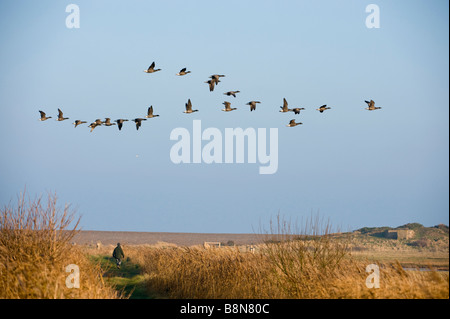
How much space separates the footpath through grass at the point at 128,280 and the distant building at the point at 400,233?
62.8 m

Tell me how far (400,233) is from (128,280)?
76.2 m

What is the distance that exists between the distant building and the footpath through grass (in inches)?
2471

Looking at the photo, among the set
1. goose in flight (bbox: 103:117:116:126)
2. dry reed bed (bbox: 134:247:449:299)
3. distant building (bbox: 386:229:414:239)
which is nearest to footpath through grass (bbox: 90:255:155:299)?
dry reed bed (bbox: 134:247:449:299)

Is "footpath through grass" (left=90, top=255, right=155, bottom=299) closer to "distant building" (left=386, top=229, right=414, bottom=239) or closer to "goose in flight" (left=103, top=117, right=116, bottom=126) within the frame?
"goose in flight" (left=103, top=117, right=116, bottom=126)

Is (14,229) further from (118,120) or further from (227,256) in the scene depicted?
(118,120)

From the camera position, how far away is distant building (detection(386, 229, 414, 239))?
99.3 m

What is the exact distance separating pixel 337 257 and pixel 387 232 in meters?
84.7

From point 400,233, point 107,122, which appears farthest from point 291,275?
point 400,233

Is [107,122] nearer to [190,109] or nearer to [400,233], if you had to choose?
[190,109]

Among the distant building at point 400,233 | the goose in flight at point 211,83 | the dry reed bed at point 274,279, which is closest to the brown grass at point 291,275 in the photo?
the dry reed bed at point 274,279

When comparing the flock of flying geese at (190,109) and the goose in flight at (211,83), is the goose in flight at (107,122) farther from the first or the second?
the goose in flight at (211,83)

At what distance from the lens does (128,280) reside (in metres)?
34.4
